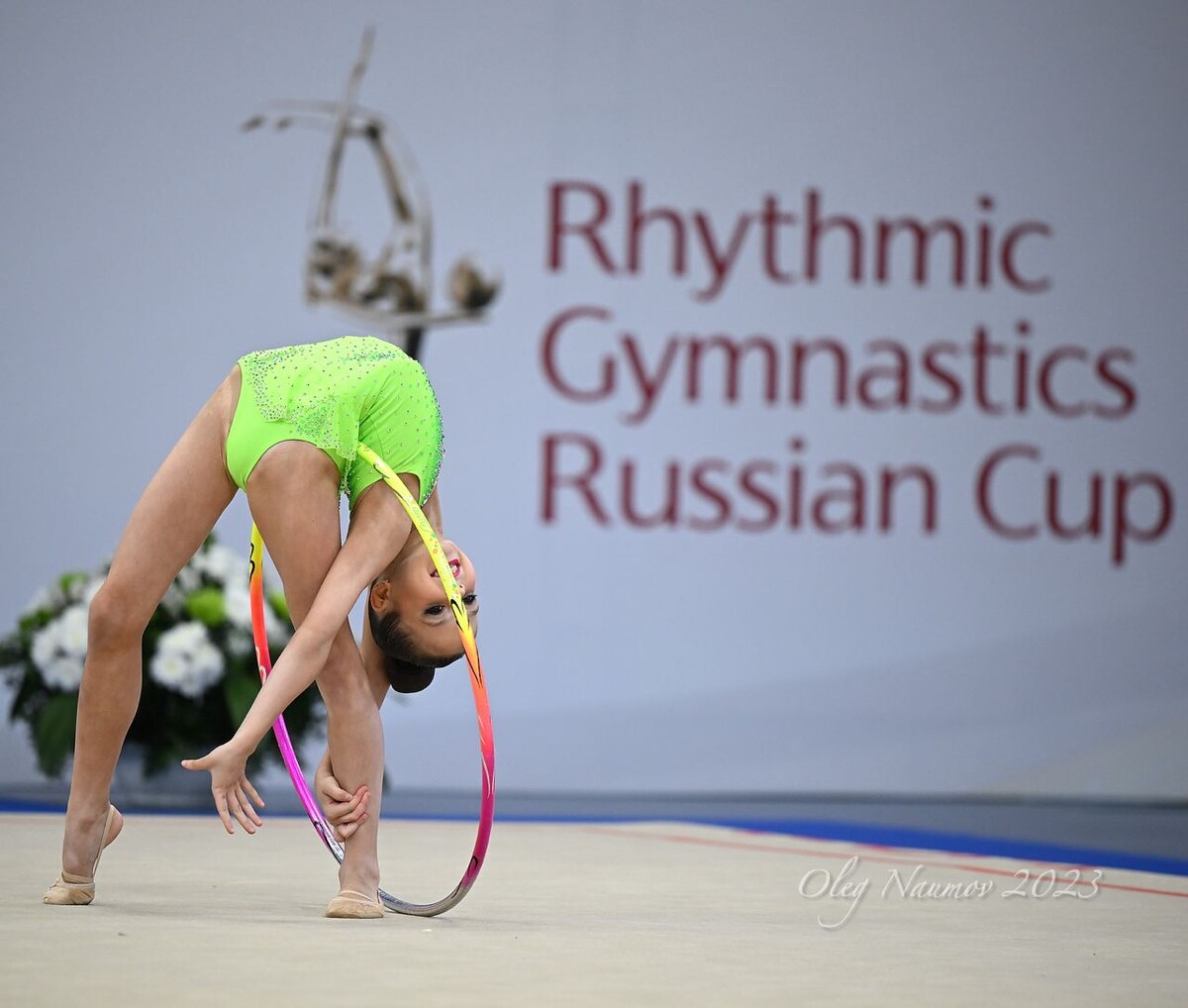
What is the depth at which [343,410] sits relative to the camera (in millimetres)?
2580

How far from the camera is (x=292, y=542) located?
2.59 metres

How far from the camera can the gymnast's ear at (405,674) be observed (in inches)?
109

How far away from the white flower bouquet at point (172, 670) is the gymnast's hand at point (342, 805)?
8.09 ft

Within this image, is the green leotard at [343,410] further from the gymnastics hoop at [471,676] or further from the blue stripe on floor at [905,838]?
the blue stripe on floor at [905,838]

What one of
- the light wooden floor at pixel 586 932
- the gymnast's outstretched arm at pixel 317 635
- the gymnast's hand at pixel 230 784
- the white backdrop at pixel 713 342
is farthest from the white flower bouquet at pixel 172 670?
the gymnast's hand at pixel 230 784

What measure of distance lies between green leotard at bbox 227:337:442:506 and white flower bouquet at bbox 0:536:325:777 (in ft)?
8.37

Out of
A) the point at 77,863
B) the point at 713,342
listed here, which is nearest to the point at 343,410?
the point at 77,863

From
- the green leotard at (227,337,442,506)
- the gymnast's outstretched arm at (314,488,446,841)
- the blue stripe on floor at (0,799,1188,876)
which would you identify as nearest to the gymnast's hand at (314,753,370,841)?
the gymnast's outstretched arm at (314,488,446,841)

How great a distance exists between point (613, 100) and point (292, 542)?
432cm

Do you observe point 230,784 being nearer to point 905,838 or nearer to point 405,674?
point 405,674

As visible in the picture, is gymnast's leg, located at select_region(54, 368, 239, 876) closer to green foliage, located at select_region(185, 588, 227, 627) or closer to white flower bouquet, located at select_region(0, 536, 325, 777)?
white flower bouquet, located at select_region(0, 536, 325, 777)

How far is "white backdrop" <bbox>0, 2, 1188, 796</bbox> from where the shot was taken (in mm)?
6309

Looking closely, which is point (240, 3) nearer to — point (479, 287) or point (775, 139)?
point (479, 287)

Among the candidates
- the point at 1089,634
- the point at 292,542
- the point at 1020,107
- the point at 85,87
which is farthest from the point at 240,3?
the point at 292,542
